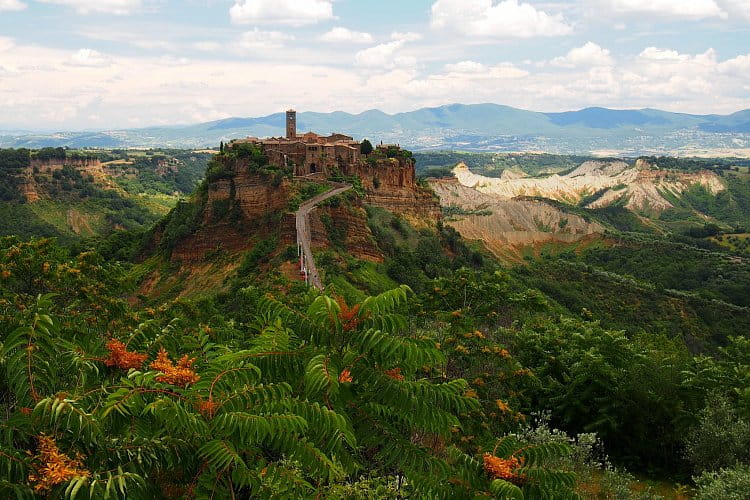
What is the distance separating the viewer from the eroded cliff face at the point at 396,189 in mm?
69250

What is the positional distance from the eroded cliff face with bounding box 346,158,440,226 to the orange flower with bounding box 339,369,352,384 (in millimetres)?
58808

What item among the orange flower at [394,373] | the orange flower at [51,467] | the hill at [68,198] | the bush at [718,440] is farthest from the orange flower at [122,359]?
the hill at [68,198]

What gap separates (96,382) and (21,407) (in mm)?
1300

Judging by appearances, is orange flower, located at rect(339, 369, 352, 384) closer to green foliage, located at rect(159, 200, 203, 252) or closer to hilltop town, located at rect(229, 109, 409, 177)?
green foliage, located at rect(159, 200, 203, 252)

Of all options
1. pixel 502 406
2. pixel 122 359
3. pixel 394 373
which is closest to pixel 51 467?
pixel 122 359

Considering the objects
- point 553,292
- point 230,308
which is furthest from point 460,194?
point 230,308

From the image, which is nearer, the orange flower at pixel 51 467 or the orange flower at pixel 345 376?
the orange flower at pixel 51 467

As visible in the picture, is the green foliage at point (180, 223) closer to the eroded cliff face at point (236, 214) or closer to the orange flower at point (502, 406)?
the eroded cliff face at point (236, 214)

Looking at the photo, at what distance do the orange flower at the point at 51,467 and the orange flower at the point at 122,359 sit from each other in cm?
197

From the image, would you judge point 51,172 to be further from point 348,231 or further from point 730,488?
point 730,488

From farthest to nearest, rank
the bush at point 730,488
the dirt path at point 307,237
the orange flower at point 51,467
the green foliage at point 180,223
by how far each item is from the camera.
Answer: the green foliage at point 180,223
the dirt path at point 307,237
the bush at point 730,488
the orange flower at point 51,467

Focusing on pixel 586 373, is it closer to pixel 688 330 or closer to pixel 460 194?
pixel 688 330

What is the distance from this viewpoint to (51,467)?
19.3 ft

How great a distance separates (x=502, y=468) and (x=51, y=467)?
17.5 feet
